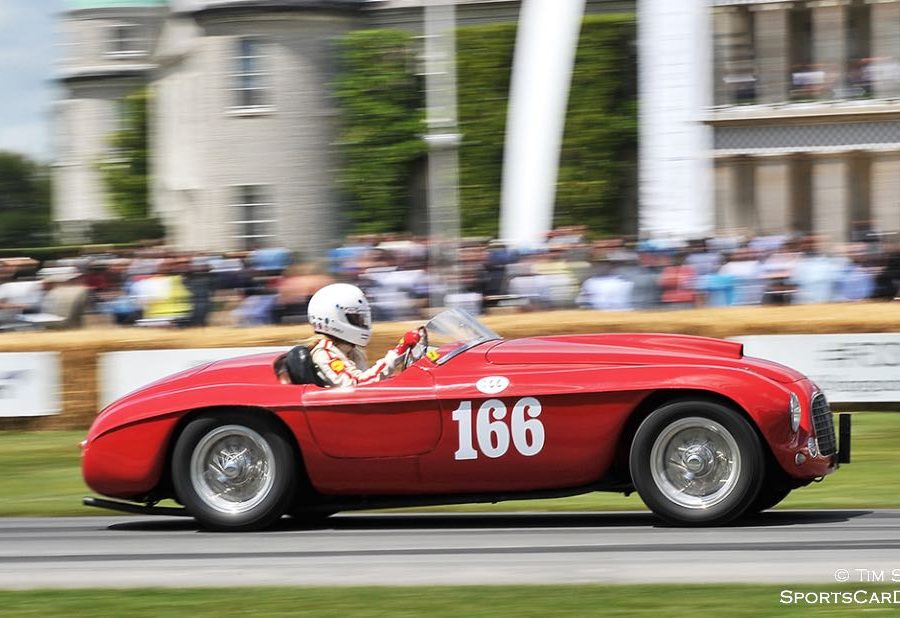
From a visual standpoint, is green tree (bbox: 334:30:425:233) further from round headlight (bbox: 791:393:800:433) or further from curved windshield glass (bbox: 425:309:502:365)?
round headlight (bbox: 791:393:800:433)

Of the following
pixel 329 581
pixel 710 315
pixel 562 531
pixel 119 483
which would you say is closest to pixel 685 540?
pixel 562 531

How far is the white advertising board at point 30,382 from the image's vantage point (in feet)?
54.0

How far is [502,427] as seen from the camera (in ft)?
27.5

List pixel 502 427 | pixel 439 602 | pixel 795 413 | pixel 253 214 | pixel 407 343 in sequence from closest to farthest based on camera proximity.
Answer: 1. pixel 439 602
2. pixel 795 413
3. pixel 502 427
4. pixel 407 343
5. pixel 253 214

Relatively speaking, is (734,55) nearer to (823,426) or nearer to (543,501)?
(543,501)

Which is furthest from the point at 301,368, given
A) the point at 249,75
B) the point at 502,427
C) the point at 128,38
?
the point at 128,38

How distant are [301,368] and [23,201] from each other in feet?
318

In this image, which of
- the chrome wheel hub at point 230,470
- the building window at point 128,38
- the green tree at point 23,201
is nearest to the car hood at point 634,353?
the chrome wheel hub at point 230,470

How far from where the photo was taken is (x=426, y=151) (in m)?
38.6

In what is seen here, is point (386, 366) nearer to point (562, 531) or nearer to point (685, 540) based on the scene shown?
point (562, 531)

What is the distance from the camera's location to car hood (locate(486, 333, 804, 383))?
8328mm

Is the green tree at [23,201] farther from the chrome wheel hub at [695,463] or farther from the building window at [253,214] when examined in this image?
the chrome wheel hub at [695,463]

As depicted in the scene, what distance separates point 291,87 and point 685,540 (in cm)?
3205

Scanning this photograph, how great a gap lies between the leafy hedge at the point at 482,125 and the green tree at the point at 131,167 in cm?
1303
